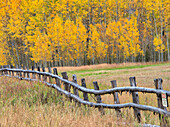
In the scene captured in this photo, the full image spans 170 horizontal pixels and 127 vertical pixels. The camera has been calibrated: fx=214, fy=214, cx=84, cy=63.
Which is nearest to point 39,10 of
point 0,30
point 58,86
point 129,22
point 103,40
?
point 0,30

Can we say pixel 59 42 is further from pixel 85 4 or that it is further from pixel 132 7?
pixel 132 7

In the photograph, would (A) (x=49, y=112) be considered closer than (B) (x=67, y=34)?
Yes

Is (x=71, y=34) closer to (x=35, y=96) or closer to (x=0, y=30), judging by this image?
(x=0, y=30)

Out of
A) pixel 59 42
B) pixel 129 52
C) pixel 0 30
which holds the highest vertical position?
pixel 0 30

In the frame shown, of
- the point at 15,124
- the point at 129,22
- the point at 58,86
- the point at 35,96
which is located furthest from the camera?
the point at 129,22

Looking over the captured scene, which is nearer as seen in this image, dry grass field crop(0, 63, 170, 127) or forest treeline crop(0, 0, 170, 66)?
dry grass field crop(0, 63, 170, 127)

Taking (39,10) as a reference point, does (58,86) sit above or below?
below

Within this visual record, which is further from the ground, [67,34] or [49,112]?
[67,34]

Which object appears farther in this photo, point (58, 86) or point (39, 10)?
point (39, 10)

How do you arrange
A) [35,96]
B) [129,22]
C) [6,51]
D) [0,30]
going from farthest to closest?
[129,22], [6,51], [0,30], [35,96]

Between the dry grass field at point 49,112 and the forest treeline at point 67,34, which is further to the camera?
the forest treeline at point 67,34

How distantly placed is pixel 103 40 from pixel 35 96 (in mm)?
31175

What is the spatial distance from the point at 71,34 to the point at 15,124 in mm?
29014

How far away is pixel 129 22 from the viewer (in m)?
35.7
